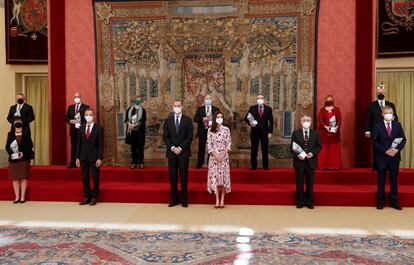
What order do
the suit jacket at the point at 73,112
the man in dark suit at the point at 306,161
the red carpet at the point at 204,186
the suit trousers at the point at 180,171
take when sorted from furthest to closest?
the suit jacket at the point at 73,112 → the red carpet at the point at 204,186 → the suit trousers at the point at 180,171 → the man in dark suit at the point at 306,161

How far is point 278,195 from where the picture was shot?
7367 mm

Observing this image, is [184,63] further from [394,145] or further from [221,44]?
[394,145]

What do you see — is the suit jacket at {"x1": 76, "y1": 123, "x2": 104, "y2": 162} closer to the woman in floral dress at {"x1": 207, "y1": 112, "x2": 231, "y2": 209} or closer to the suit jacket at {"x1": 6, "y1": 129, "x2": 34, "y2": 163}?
the suit jacket at {"x1": 6, "y1": 129, "x2": 34, "y2": 163}

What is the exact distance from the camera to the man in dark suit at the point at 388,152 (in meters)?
6.83

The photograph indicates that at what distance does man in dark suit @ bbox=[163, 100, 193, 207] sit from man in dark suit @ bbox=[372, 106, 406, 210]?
297 cm

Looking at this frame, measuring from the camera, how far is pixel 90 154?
24.1 feet

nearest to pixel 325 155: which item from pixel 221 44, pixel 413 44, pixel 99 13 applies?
pixel 221 44

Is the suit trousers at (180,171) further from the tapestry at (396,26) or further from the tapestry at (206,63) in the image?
the tapestry at (396,26)

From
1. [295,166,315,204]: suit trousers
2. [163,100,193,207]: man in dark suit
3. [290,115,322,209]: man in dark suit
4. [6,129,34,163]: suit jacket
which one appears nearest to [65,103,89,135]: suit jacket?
[6,129,34,163]: suit jacket

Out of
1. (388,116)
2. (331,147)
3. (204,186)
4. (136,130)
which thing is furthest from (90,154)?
(388,116)

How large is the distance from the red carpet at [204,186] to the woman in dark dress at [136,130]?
33 centimetres

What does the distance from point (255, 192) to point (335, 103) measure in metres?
3.15

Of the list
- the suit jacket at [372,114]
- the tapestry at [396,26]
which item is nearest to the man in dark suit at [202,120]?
the suit jacket at [372,114]

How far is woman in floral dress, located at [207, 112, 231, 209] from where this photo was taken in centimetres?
699
